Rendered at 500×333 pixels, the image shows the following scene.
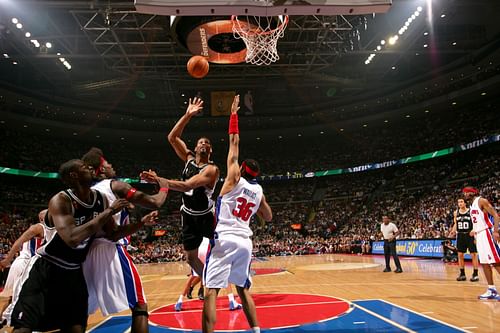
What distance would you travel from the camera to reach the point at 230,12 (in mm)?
4961

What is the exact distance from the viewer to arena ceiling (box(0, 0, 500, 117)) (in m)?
17.1

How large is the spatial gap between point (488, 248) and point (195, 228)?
17.2ft

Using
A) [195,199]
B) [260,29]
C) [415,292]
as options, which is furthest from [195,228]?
[260,29]

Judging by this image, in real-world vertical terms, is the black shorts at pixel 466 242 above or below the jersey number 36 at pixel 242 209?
below

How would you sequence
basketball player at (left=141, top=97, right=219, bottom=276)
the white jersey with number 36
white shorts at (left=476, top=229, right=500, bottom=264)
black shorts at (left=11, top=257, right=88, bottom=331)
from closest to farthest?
black shorts at (left=11, top=257, right=88, bottom=331) < the white jersey with number 36 < basketball player at (left=141, top=97, right=219, bottom=276) < white shorts at (left=476, top=229, right=500, bottom=264)

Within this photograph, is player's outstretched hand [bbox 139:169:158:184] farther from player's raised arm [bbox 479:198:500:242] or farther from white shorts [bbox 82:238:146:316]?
player's raised arm [bbox 479:198:500:242]

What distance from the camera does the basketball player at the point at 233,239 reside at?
3985 mm

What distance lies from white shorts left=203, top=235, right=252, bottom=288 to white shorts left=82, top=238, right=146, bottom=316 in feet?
2.81

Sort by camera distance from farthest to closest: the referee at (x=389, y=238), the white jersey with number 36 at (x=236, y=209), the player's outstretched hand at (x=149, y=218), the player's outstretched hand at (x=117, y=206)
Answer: the referee at (x=389, y=238) < the white jersey with number 36 at (x=236, y=209) < the player's outstretched hand at (x=149, y=218) < the player's outstretched hand at (x=117, y=206)

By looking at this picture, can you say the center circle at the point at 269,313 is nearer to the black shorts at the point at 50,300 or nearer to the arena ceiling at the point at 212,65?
the black shorts at the point at 50,300

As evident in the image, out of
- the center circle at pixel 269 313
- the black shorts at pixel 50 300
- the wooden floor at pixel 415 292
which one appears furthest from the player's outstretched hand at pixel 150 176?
the wooden floor at pixel 415 292

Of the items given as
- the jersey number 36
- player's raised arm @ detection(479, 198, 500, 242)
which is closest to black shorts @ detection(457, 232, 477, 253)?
player's raised arm @ detection(479, 198, 500, 242)

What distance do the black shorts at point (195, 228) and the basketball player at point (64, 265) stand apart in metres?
1.93

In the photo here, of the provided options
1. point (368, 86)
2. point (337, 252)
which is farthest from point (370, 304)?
Result: point (368, 86)
